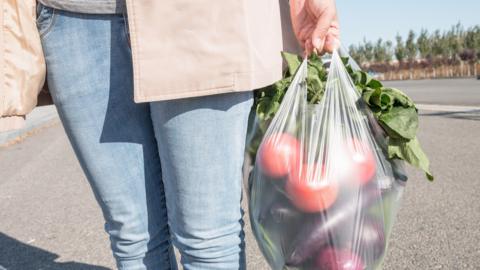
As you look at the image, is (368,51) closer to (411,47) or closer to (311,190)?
(411,47)

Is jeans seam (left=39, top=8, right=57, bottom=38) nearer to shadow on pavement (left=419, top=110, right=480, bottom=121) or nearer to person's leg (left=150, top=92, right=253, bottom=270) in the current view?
person's leg (left=150, top=92, right=253, bottom=270)

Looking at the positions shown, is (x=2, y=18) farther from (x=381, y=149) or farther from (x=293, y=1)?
(x=381, y=149)

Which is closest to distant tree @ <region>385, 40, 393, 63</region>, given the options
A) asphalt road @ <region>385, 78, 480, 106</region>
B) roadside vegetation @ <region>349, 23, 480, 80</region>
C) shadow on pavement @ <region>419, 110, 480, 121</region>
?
roadside vegetation @ <region>349, 23, 480, 80</region>

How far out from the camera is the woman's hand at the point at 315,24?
1284mm

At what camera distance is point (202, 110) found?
1.03 metres

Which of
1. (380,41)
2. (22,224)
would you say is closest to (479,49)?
(380,41)

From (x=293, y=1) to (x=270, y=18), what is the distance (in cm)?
23

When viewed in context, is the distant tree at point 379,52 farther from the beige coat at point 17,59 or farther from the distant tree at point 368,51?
the beige coat at point 17,59

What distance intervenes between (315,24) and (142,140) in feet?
1.83

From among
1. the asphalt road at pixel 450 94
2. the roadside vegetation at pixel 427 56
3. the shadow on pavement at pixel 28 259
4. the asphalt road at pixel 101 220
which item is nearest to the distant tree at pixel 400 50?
the roadside vegetation at pixel 427 56

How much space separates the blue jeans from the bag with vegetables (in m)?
0.12

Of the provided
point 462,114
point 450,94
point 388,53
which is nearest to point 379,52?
point 388,53

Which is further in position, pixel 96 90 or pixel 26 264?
pixel 26 264

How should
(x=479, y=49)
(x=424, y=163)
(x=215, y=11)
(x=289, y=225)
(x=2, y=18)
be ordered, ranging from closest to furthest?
(x=215, y=11) < (x=2, y=18) < (x=289, y=225) < (x=424, y=163) < (x=479, y=49)
